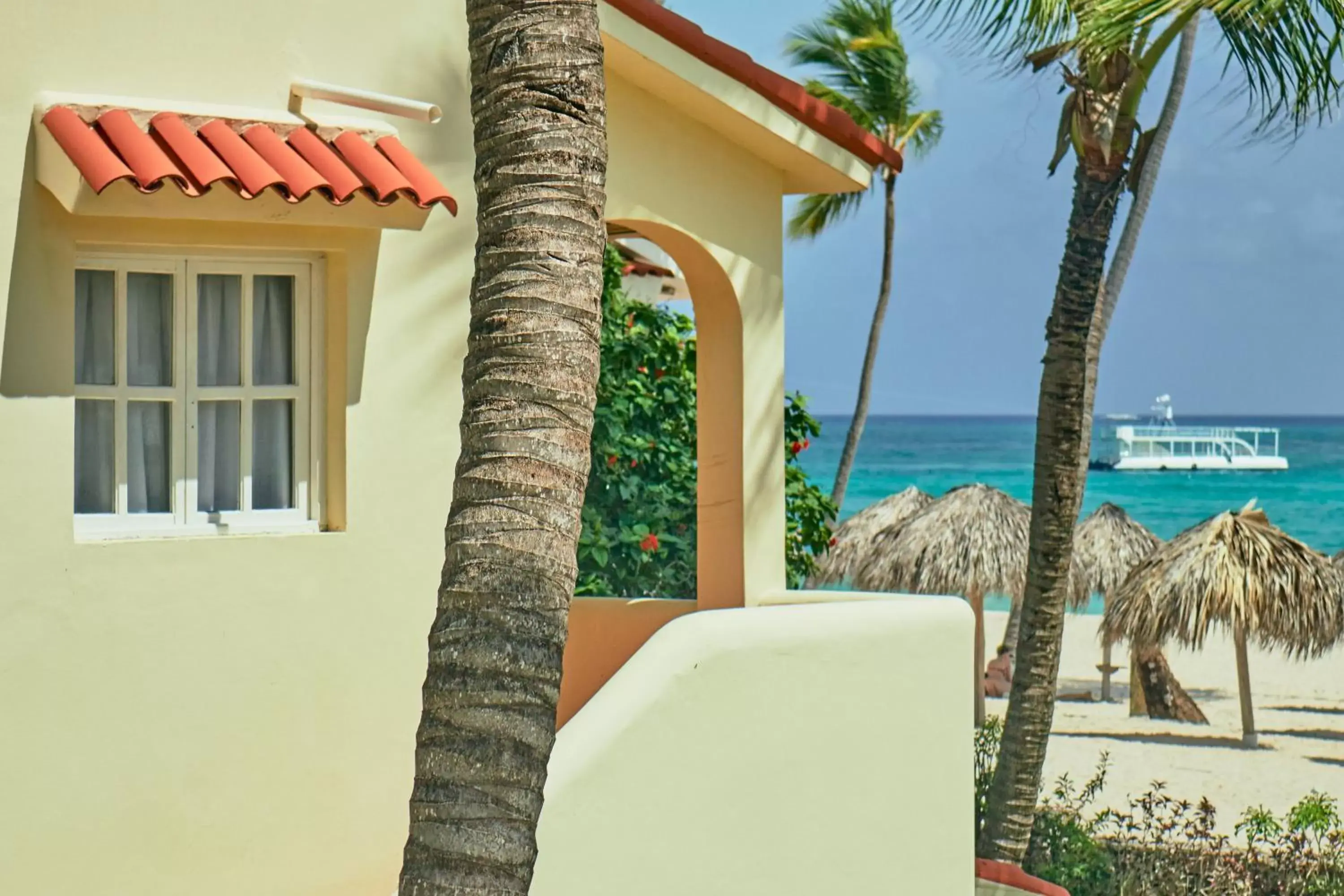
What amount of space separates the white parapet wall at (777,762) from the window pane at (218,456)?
179 cm

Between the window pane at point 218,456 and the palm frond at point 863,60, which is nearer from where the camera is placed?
the window pane at point 218,456

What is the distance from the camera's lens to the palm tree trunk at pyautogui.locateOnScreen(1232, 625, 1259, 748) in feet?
66.2

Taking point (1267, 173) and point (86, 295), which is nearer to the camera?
point (86, 295)

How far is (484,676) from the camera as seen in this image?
3.51 metres

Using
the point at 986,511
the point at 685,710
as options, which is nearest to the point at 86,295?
the point at 685,710

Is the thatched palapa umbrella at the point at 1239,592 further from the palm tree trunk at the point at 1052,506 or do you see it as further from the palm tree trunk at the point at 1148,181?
the palm tree trunk at the point at 1052,506

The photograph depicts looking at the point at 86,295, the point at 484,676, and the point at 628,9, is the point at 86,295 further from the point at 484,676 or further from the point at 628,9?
the point at 484,676

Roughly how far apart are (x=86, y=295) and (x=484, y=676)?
3.49 m

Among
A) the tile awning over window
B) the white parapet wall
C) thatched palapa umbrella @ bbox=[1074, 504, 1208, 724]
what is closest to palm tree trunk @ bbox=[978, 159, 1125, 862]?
the white parapet wall

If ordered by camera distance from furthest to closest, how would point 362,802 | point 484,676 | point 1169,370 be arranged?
point 1169,370 < point 362,802 < point 484,676

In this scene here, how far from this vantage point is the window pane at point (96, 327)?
620 cm

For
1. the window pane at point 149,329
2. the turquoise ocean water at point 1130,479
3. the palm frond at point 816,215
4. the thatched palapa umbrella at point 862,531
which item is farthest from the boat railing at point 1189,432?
the window pane at point 149,329

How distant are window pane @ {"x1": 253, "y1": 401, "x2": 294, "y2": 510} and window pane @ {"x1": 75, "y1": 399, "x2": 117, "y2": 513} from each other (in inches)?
22.5

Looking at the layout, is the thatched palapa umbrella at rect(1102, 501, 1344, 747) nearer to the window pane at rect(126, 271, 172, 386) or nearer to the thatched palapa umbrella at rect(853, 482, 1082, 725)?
the thatched palapa umbrella at rect(853, 482, 1082, 725)
